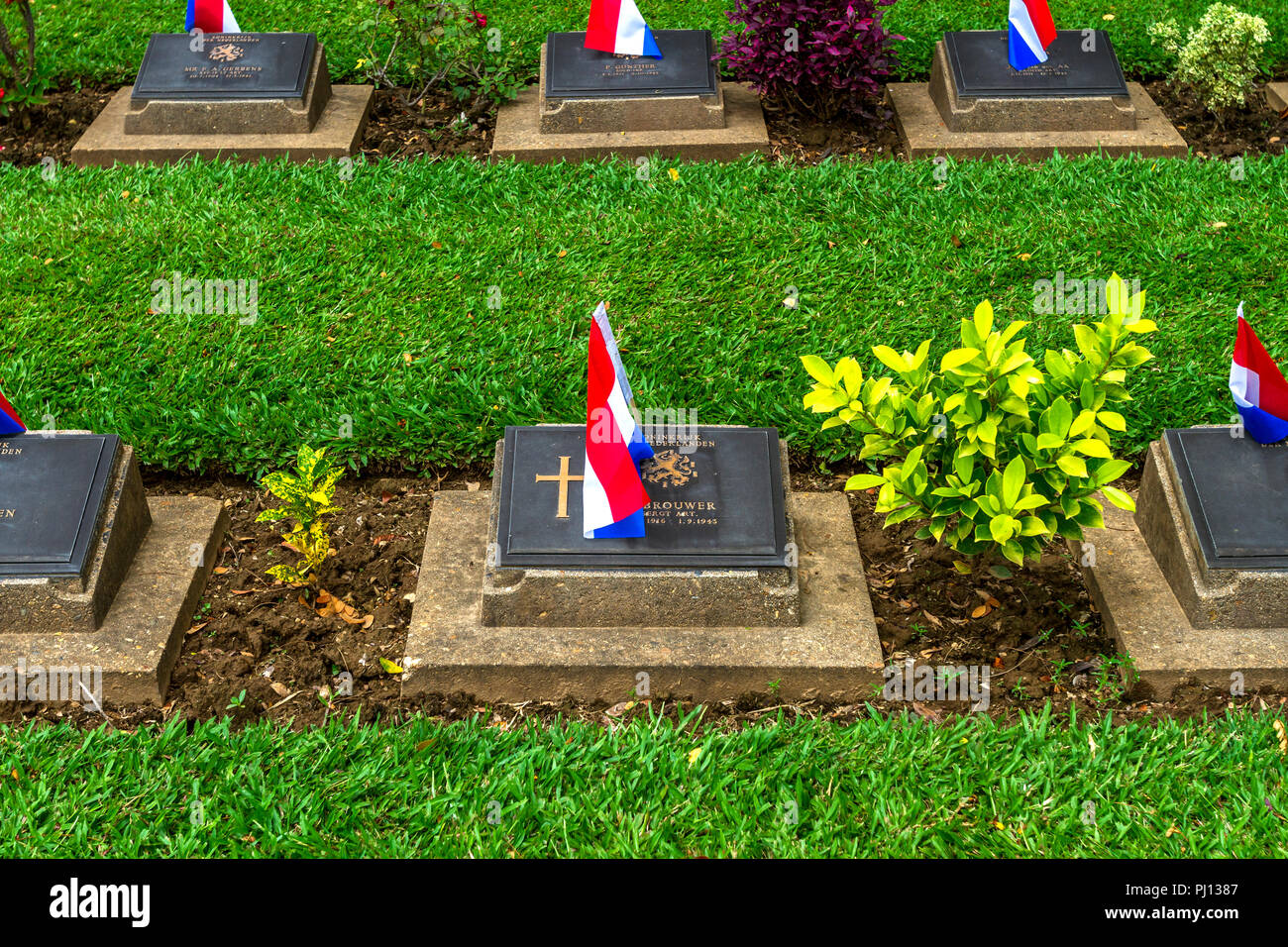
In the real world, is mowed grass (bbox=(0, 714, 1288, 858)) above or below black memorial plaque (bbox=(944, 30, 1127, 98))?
below

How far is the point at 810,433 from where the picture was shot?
440cm

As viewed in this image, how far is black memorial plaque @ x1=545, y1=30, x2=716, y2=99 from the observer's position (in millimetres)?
6359

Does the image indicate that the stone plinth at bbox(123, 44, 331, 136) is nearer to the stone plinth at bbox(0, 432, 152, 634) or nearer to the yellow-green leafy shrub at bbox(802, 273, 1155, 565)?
the stone plinth at bbox(0, 432, 152, 634)

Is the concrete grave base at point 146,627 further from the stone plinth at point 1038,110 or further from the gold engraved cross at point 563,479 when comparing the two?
the stone plinth at point 1038,110

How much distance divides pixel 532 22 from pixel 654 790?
583 cm

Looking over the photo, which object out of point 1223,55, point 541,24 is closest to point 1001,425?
point 1223,55

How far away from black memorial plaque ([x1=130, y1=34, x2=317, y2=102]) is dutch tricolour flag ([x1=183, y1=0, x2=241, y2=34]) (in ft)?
0.32

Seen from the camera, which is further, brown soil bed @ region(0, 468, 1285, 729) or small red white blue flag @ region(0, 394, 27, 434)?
small red white blue flag @ region(0, 394, 27, 434)

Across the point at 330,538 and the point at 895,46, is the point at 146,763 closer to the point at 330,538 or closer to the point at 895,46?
the point at 330,538

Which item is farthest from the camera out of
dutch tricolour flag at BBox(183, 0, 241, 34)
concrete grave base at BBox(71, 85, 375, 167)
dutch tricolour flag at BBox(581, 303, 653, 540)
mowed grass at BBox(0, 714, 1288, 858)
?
dutch tricolour flag at BBox(183, 0, 241, 34)

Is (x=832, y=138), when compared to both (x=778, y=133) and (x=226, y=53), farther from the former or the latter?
(x=226, y=53)

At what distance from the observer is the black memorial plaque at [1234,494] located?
3.37m

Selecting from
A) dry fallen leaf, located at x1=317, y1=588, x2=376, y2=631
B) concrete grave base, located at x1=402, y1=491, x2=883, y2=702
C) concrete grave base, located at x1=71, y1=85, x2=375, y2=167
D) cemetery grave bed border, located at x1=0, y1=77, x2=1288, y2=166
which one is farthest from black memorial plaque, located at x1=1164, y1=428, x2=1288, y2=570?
concrete grave base, located at x1=71, y1=85, x2=375, y2=167

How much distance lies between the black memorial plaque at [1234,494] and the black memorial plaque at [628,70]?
3.67 meters
